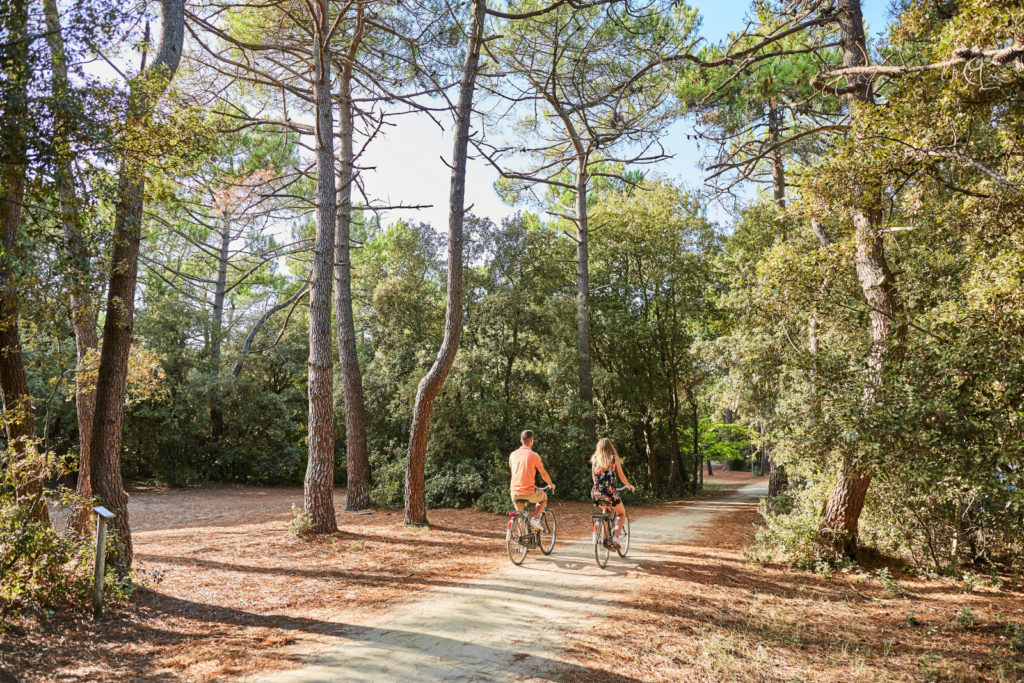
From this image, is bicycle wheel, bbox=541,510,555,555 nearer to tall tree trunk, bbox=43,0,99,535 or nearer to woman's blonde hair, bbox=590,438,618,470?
woman's blonde hair, bbox=590,438,618,470

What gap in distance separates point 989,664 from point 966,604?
6.27 ft

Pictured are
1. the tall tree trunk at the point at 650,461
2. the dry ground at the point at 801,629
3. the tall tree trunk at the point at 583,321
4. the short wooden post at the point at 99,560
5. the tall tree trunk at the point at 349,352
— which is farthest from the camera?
the tall tree trunk at the point at 650,461

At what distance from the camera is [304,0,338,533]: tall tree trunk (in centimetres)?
938

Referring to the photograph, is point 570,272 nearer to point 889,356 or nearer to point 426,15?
point 426,15

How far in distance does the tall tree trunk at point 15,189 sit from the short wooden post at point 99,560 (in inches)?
21.6

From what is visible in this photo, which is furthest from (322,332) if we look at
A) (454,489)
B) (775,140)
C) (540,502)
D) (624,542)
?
(775,140)

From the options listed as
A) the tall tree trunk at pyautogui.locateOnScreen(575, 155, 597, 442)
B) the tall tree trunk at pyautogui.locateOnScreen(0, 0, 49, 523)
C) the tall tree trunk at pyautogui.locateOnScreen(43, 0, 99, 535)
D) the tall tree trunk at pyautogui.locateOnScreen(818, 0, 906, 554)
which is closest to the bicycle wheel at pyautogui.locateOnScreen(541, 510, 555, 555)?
the tall tree trunk at pyautogui.locateOnScreen(818, 0, 906, 554)

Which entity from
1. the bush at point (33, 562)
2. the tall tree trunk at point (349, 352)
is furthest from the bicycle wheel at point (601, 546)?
the tall tree trunk at point (349, 352)

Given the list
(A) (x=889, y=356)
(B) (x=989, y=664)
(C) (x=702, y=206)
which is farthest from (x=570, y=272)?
(B) (x=989, y=664)

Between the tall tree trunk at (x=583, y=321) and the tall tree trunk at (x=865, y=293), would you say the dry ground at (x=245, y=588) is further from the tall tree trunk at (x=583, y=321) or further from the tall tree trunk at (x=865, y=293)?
the tall tree trunk at (x=865, y=293)

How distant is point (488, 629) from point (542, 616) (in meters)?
0.65

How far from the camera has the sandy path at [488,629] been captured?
4.11 metres

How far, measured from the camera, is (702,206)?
59.0 feet

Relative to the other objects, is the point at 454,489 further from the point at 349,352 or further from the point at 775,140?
the point at 775,140
